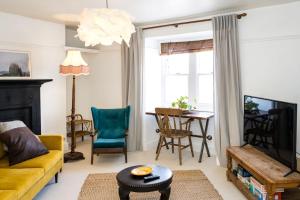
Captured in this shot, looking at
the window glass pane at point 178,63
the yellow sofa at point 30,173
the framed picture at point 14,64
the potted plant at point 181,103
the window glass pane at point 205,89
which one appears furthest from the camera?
the window glass pane at point 178,63

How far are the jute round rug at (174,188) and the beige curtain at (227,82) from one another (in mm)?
758

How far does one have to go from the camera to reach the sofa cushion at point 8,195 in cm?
215

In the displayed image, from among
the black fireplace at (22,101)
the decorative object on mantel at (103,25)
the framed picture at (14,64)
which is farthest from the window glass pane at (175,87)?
the decorative object on mantel at (103,25)

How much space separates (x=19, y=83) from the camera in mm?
3787

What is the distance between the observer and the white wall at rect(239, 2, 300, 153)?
3.46 metres

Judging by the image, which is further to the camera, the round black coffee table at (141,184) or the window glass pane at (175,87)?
the window glass pane at (175,87)

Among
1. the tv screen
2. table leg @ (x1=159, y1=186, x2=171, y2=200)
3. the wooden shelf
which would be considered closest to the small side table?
table leg @ (x1=159, y1=186, x2=171, y2=200)

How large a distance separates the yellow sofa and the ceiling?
6.07 ft

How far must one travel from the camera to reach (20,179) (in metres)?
2.52

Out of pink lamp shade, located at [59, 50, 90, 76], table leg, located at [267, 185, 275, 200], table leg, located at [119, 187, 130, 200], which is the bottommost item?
table leg, located at [119, 187, 130, 200]

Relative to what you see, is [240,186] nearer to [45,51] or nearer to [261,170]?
[261,170]

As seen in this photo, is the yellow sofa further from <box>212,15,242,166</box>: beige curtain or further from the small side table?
<box>212,15,242,166</box>: beige curtain

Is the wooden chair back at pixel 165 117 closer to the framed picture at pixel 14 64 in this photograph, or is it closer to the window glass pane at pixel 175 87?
the window glass pane at pixel 175 87

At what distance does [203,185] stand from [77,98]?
3327mm
